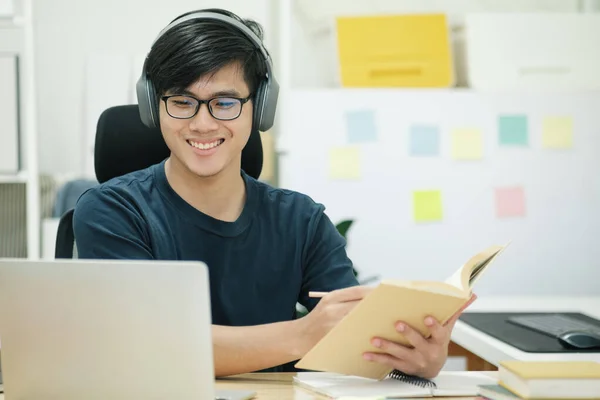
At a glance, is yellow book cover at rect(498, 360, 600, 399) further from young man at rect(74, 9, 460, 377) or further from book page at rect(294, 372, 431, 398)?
young man at rect(74, 9, 460, 377)

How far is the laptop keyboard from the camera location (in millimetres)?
1752

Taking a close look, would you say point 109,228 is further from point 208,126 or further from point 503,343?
point 503,343

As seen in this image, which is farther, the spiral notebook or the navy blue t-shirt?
the navy blue t-shirt

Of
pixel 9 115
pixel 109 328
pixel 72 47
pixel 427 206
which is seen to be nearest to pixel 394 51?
pixel 427 206

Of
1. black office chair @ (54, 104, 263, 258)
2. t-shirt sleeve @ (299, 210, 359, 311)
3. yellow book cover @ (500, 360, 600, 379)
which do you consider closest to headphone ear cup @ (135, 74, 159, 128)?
black office chair @ (54, 104, 263, 258)

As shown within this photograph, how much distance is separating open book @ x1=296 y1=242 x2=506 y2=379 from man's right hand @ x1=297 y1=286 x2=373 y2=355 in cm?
7

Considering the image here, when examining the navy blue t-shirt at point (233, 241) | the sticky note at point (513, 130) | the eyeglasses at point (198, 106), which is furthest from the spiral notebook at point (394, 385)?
the sticky note at point (513, 130)

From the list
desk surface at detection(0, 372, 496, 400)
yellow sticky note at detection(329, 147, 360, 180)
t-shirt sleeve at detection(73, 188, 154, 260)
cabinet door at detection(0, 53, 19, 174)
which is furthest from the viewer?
yellow sticky note at detection(329, 147, 360, 180)

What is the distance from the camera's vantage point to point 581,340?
1.60 meters

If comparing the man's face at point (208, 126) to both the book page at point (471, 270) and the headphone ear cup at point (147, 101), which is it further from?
the book page at point (471, 270)

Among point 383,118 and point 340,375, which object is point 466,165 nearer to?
point 383,118

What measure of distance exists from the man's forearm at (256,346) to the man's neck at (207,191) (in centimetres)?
29

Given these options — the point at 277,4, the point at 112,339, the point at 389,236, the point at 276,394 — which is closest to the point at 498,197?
the point at 389,236

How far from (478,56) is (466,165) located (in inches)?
14.8
